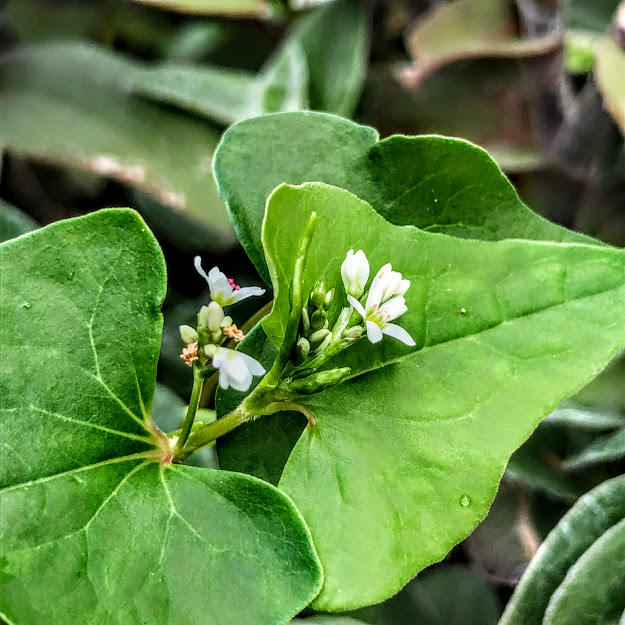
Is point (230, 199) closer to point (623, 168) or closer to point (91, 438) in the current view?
point (91, 438)

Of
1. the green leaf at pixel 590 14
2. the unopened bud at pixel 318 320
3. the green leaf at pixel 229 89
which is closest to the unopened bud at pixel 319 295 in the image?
the unopened bud at pixel 318 320

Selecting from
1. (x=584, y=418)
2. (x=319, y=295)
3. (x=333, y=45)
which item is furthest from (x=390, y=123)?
(x=319, y=295)

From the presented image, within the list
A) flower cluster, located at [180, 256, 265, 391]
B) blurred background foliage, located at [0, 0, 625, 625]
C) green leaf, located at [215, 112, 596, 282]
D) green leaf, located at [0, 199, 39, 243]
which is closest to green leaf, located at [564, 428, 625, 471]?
blurred background foliage, located at [0, 0, 625, 625]

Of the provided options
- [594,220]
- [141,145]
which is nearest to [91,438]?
[141,145]

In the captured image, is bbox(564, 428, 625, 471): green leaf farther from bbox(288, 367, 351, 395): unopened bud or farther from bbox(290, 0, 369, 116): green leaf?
bbox(290, 0, 369, 116): green leaf

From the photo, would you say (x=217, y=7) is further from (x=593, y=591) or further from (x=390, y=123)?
(x=593, y=591)

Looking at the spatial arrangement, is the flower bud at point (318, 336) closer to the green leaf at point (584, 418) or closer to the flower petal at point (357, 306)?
the flower petal at point (357, 306)
